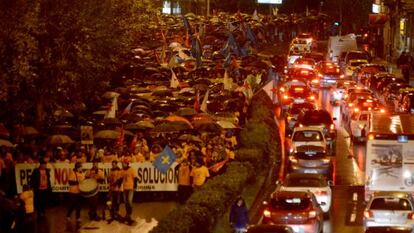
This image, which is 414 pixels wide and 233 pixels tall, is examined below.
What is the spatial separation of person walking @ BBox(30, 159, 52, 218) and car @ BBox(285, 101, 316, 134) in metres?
14.2

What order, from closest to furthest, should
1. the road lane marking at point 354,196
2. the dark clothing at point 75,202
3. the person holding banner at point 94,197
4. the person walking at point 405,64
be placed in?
the dark clothing at point 75,202 → the person holding banner at point 94,197 → the road lane marking at point 354,196 → the person walking at point 405,64

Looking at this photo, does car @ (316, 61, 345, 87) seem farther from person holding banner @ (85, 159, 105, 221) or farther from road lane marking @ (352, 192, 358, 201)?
person holding banner @ (85, 159, 105, 221)

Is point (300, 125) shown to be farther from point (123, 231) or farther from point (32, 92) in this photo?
point (123, 231)

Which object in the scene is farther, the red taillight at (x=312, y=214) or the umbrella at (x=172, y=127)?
the umbrella at (x=172, y=127)

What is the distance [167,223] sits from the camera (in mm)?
19734

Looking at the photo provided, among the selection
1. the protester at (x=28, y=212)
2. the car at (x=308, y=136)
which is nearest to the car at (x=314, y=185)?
the car at (x=308, y=136)

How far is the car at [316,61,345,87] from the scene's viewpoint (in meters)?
55.7

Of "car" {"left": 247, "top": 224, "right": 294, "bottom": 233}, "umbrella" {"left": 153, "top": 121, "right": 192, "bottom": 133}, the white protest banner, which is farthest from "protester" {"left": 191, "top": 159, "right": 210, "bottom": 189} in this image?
"car" {"left": 247, "top": 224, "right": 294, "bottom": 233}

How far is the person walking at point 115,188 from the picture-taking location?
23.9 meters

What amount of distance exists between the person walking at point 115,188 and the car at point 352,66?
1499 inches

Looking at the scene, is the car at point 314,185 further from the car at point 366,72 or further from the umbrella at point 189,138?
the car at point 366,72

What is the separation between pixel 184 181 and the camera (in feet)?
84.1

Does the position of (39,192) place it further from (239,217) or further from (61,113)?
(61,113)

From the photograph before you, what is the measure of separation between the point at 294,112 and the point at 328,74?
1830 cm
